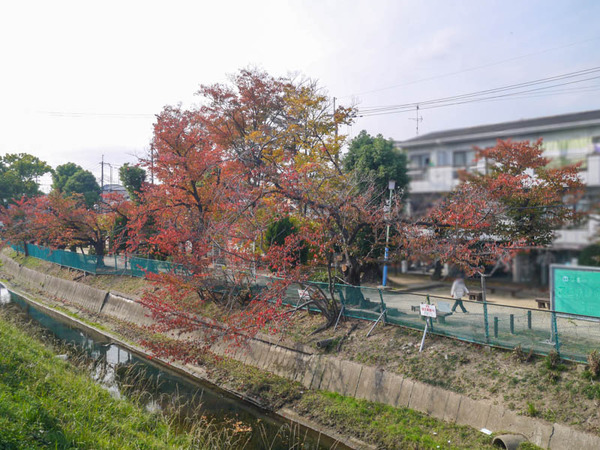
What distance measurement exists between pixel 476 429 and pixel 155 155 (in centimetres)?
1873

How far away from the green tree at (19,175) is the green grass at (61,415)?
45233 millimetres

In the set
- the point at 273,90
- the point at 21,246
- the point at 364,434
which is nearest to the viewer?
the point at 364,434

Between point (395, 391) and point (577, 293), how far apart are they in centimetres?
491

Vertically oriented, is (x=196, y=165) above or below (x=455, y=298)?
above

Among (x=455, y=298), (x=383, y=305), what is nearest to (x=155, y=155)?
(x=383, y=305)

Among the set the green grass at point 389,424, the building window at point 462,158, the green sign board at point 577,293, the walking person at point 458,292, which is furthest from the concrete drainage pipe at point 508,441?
the building window at point 462,158

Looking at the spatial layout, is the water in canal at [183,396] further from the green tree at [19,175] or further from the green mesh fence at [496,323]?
the green tree at [19,175]

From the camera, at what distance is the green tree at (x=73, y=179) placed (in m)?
53.8

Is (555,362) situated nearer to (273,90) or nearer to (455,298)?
(455,298)

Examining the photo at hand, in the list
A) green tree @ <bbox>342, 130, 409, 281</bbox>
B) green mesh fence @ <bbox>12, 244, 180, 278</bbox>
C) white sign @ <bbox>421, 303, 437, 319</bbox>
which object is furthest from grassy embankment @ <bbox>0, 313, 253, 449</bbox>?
green mesh fence @ <bbox>12, 244, 180, 278</bbox>

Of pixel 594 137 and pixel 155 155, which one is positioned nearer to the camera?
pixel 594 137

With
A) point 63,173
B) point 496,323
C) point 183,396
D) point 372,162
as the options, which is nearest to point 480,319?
point 496,323

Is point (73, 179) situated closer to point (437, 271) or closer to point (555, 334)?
point (437, 271)

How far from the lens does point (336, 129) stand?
73.9 ft
